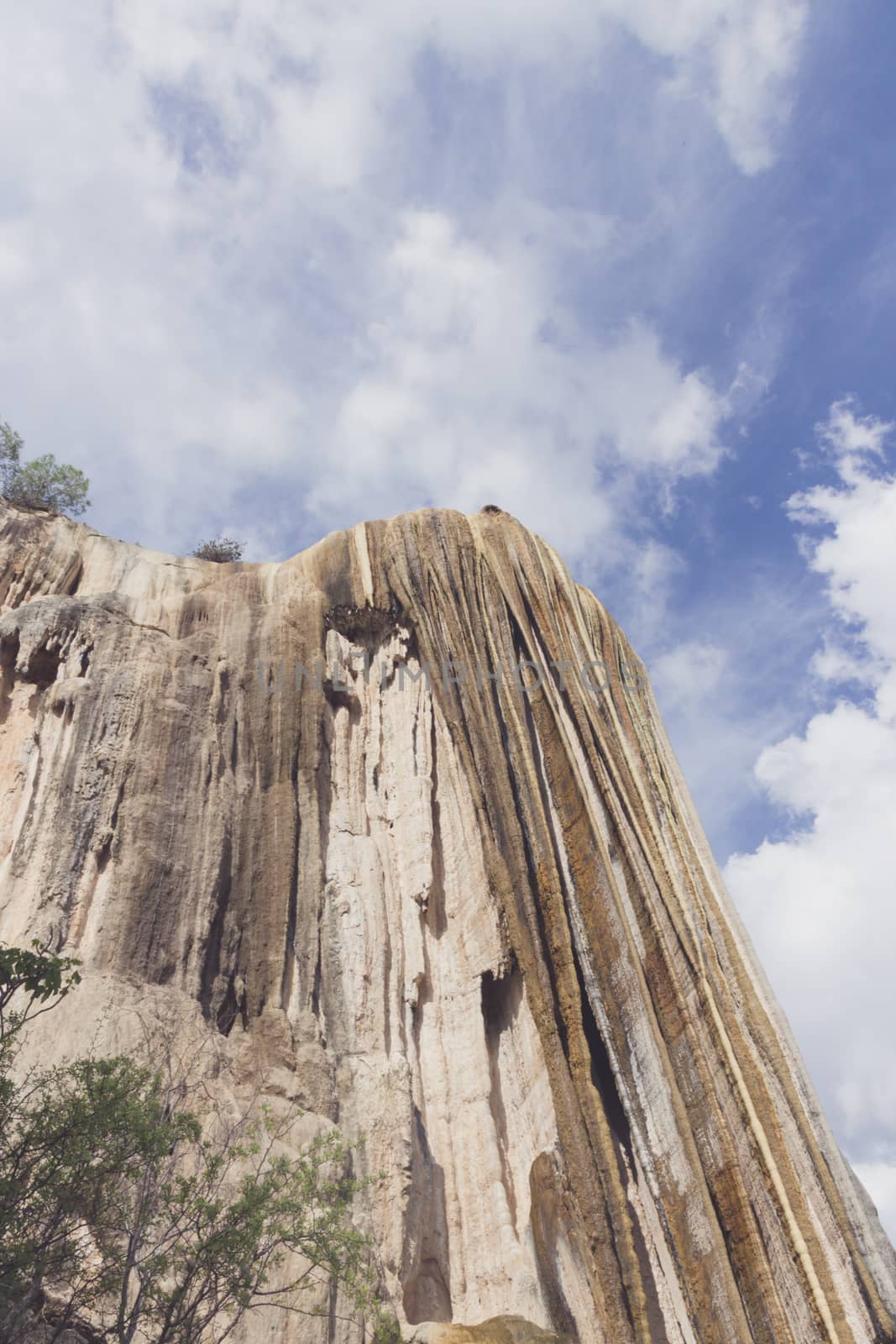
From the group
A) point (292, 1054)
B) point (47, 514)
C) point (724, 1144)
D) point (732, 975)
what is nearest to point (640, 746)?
point (732, 975)

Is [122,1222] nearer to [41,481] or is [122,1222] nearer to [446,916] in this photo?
[446,916]

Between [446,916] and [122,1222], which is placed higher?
[446,916]

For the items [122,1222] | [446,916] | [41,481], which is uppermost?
[41,481]

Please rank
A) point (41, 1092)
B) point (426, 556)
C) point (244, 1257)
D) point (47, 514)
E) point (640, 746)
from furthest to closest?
point (47, 514) → point (426, 556) → point (640, 746) → point (41, 1092) → point (244, 1257)

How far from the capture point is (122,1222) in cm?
867

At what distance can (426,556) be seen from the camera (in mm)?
20594

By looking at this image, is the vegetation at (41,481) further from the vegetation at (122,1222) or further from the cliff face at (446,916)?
the vegetation at (122,1222)

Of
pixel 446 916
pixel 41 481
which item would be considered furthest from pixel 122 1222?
pixel 41 481

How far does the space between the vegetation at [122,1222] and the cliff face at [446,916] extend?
146cm

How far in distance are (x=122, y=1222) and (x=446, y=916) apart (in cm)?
856

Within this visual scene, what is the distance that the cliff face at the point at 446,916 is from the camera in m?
11.9

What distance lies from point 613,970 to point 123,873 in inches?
304

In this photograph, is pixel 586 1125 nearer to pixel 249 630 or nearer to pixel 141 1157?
pixel 141 1157

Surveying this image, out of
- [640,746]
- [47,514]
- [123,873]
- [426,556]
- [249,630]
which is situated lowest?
[123,873]
